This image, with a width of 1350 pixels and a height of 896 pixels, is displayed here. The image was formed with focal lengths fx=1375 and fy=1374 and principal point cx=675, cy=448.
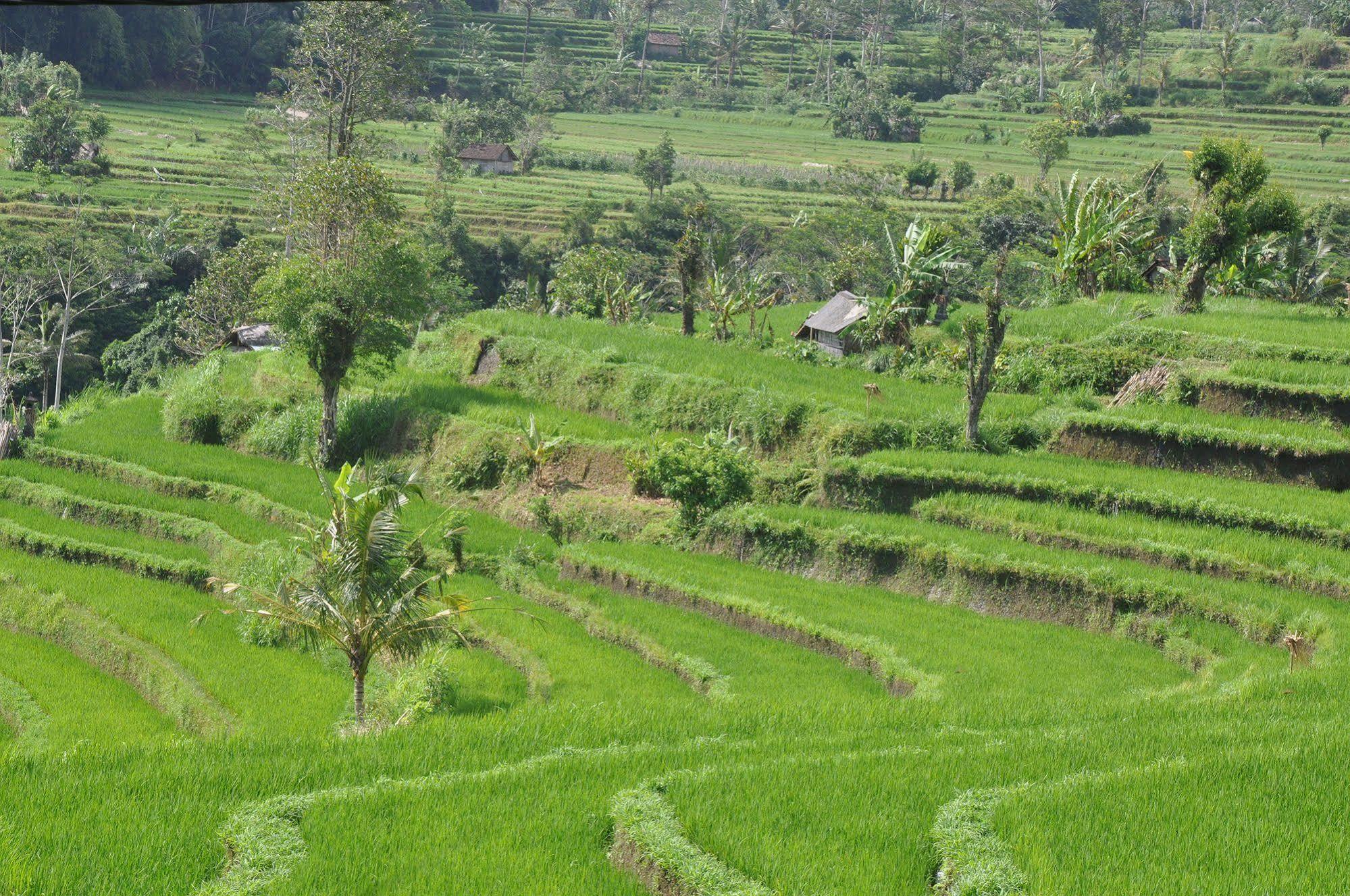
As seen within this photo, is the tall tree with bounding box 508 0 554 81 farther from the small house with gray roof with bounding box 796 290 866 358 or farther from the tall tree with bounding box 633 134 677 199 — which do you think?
the small house with gray roof with bounding box 796 290 866 358

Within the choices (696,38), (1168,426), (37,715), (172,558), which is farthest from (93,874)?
(696,38)

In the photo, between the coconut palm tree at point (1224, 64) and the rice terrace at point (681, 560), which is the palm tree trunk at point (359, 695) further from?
the coconut palm tree at point (1224, 64)

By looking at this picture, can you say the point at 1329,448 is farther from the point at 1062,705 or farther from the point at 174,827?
the point at 174,827

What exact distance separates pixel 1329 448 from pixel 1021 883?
9.40 metres

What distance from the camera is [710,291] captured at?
898 inches

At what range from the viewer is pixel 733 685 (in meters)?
11.1

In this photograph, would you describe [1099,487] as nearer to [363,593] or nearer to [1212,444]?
[1212,444]

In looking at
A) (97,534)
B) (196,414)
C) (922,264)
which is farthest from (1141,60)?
(97,534)

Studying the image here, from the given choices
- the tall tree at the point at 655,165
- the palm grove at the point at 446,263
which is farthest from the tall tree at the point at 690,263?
the tall tree at the point at 655,165

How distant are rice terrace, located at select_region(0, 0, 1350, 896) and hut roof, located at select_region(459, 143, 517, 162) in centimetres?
2168

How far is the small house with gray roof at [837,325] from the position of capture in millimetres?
21047

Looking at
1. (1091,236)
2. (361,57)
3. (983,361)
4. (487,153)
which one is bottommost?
(983,361)

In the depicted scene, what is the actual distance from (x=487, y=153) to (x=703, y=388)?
42831 millimetres

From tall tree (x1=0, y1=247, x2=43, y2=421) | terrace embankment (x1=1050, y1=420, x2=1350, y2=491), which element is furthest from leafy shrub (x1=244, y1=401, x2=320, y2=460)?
terrace embankment (x1=1050, y1=420, x2=1350, y2=491)
